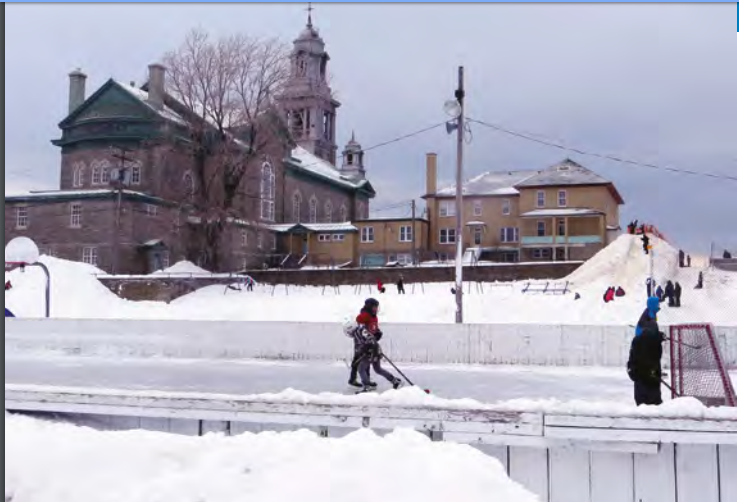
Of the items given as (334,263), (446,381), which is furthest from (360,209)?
(446,381)

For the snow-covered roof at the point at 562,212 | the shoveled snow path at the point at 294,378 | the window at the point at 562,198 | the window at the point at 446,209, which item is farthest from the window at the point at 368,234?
the shoveled snow path at the point at 294,378

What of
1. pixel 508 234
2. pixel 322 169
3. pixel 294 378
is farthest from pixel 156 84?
pixel 294 378

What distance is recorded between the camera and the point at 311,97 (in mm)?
94812

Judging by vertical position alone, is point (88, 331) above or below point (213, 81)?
below

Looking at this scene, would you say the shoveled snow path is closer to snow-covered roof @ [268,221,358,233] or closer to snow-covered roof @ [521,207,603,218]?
snow-covered roof @ [521,207,603,218]

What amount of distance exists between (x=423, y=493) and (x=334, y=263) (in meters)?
55.3

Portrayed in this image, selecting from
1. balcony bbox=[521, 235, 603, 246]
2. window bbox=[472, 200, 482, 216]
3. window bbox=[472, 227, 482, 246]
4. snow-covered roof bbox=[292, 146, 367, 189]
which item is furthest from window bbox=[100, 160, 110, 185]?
balcony bbox=[521, 235, 603, 246]

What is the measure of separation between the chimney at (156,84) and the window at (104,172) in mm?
5674

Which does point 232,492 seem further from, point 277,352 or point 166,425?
point 277,352

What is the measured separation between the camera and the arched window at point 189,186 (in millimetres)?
49250

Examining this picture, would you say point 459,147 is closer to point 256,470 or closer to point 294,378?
point 294,378

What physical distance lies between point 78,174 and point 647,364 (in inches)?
2110

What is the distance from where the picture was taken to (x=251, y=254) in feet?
184

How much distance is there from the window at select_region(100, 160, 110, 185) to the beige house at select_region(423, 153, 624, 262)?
25890 millimetres
